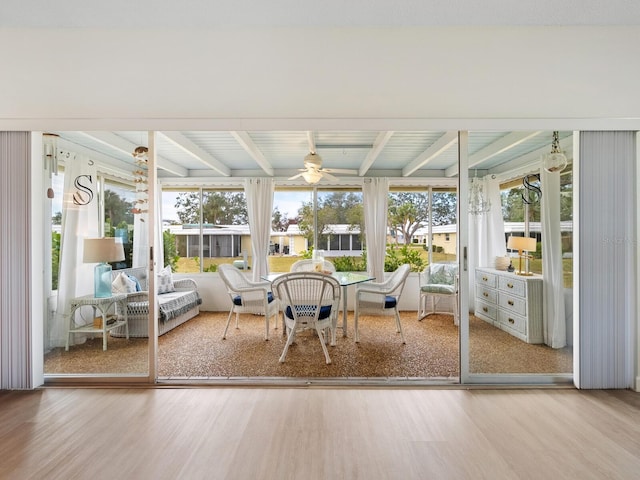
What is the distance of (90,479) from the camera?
62.6 inches

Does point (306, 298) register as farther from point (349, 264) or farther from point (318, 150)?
point (349, 264)

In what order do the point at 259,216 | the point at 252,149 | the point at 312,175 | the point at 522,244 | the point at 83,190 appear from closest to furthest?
1. the point at 83,190
2. the point at 522,244
3. the point at 312,175
4. the point at 252,149
5. the point at 259,216

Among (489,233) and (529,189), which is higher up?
(529,189)

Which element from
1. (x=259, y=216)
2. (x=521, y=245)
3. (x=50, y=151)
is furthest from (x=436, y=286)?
(x=50, y=151)

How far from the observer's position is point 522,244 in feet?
10.8

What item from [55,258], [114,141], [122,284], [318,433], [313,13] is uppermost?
[313,13]

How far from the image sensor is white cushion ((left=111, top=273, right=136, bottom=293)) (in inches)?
110

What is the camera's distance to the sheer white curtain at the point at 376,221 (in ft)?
17.7

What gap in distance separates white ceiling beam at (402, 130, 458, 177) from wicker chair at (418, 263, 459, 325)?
1.56 m

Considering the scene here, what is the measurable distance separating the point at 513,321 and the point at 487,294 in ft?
1.23

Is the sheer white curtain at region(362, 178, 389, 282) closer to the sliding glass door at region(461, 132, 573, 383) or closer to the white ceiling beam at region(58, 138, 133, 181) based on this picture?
the sliding glass door at region(461, 132, 573, 383)

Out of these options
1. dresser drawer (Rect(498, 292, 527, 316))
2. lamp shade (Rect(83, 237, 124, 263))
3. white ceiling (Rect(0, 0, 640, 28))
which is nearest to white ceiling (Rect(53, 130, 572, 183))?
lamp shade (Rect(83, 237, 124, 263))

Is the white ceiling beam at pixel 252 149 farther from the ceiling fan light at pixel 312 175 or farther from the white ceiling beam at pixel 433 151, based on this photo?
the white ceiling beam at pixel 433 151

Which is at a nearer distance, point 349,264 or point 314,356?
point 314,356
